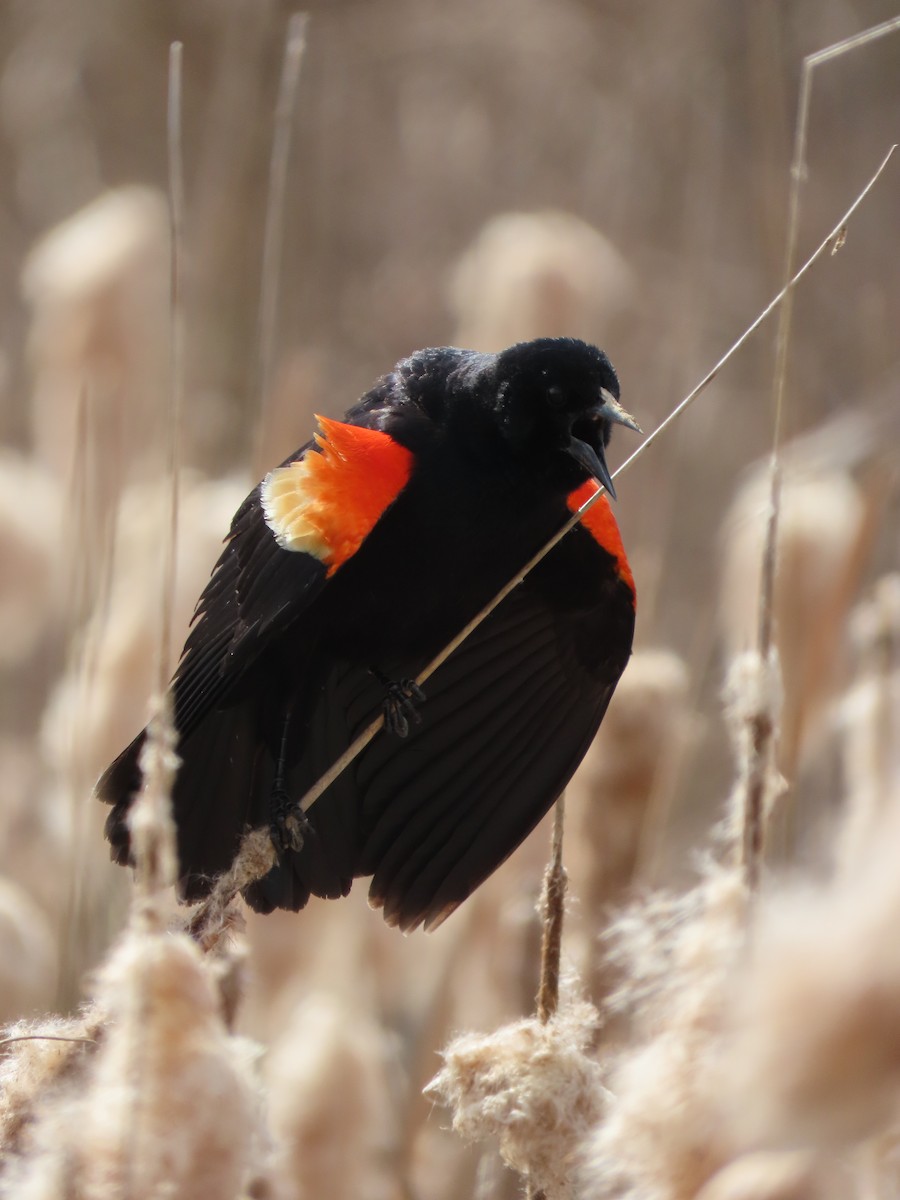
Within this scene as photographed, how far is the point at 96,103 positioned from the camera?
4477mm

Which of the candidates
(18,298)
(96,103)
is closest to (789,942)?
(18,298)

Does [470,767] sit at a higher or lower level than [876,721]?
higher

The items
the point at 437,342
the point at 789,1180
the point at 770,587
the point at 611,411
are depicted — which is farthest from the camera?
the point at 437,342

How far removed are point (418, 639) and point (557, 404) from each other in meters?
0.35

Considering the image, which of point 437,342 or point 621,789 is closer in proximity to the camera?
point 621,789

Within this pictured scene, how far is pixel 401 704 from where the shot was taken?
173cm

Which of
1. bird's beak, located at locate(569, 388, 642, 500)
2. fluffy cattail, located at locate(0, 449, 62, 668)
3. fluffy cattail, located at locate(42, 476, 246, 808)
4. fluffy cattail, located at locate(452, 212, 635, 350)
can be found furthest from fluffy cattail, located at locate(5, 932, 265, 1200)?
fluffy cattail, located at locate(452, 212, 635, 350)

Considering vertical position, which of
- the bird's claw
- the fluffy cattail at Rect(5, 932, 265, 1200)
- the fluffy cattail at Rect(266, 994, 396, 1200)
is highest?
the bird's claw

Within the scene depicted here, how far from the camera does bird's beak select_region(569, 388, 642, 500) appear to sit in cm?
154

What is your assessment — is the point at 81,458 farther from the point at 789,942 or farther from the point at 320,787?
the point at 789,942

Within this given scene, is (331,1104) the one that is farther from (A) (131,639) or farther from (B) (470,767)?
(A) (131,639)

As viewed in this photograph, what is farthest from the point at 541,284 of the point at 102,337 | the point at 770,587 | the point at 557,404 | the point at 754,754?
the point at 754,754

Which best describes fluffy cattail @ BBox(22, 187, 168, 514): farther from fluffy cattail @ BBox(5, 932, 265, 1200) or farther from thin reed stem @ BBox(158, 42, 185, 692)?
fluffy cattail @ BBox(5, 932, 265, 1200)

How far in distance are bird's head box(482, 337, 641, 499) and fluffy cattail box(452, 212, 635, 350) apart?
0.47 metres
